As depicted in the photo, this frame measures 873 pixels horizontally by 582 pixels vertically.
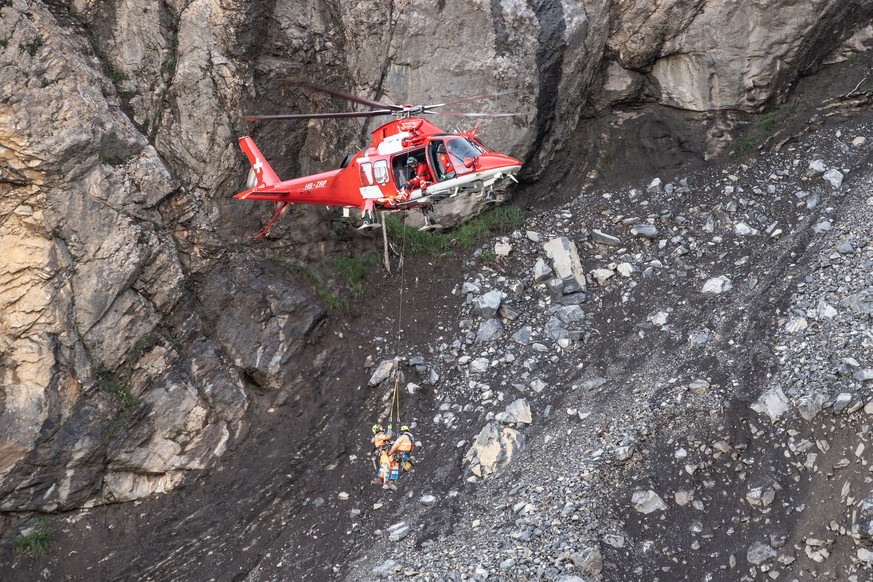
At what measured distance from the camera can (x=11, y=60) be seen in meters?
14.0

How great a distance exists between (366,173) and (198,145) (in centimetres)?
375

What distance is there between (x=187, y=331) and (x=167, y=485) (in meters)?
2.98

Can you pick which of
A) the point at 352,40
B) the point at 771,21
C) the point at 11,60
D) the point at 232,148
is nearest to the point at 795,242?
the point at 771,21

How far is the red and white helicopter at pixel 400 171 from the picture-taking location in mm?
14523

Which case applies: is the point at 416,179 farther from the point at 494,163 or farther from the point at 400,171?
the point at 494,163

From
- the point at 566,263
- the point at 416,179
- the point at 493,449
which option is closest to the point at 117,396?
the point at 416,179

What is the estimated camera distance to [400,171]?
49.5ft

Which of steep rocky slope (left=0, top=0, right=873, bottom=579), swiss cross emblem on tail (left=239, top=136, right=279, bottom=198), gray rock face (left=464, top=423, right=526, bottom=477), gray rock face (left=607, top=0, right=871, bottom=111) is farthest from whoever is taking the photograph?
gray rock face (left=607, top=0, right=871, bottom=111)

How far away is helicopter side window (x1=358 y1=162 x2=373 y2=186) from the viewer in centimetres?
1514

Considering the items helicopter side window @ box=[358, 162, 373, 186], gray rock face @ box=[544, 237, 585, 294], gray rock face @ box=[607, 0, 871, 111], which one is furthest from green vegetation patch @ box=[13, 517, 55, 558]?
gray rock face @ box=[607, 0, 871, 111]

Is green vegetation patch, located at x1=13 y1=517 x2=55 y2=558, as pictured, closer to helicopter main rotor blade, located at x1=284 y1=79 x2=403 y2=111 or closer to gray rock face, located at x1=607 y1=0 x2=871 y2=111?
helicopter main rotor blade, located at x1=284 y1=79 x2=403 y2=111

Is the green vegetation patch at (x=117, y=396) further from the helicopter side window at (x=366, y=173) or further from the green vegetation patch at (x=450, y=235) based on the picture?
the green vegetation patch at (x=450, y=235)

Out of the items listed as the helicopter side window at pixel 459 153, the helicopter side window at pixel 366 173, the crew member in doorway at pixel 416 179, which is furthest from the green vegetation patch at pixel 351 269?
the helicopter side window at pixel 459 153

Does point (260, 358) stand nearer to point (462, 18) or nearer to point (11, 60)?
point (11, 60)
